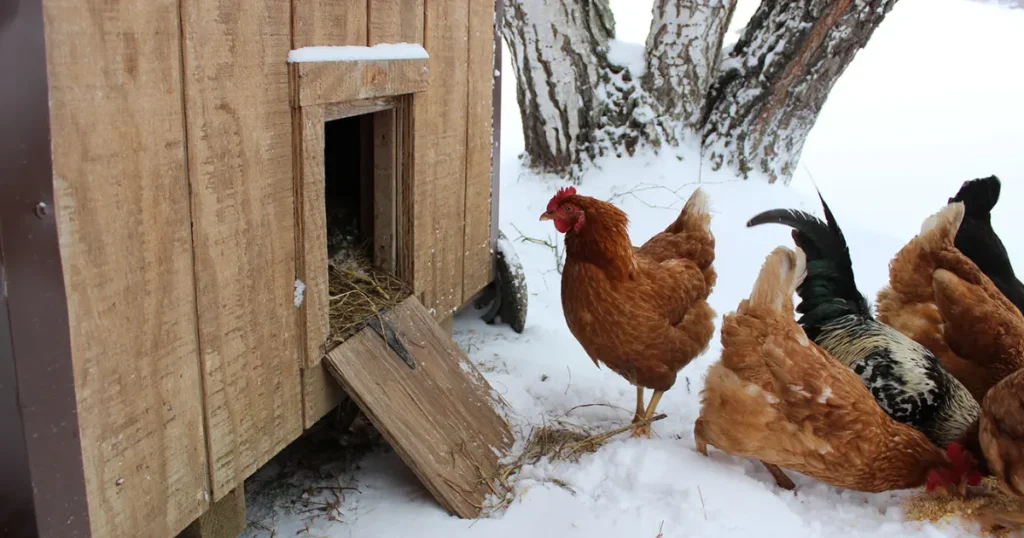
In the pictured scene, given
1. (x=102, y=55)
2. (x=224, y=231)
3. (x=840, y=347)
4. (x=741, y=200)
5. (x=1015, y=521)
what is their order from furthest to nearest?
(x=741, y=200)
(x=840, y=347)
(x=1015, y=521)
(x=224, y=231)
(x=102, y=55)

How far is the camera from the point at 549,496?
2559mm

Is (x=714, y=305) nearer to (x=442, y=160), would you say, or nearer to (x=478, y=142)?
(x=478, y=142)

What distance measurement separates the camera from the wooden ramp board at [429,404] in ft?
8.04

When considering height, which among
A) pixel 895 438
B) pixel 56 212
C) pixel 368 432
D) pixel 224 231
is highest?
pixel 56 212

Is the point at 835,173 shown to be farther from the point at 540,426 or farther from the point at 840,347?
the point at 540,426

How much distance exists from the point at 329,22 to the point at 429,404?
125 centimetres

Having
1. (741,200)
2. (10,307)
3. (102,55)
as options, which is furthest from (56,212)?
(741,200)

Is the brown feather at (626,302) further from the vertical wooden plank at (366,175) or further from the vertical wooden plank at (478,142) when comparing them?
the vertical wooden plank at (366,175)

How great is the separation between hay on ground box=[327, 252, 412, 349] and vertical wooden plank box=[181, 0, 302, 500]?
35 cm

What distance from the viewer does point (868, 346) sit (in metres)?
3.19

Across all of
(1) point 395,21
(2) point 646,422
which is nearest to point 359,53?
(1) point 395,21

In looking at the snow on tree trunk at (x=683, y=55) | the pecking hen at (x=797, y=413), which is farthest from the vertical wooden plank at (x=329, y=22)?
the snow on tree trunk at (x=683, y=55)

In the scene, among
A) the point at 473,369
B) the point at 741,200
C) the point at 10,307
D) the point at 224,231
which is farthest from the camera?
the point at 741,200

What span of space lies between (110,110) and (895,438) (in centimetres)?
255
